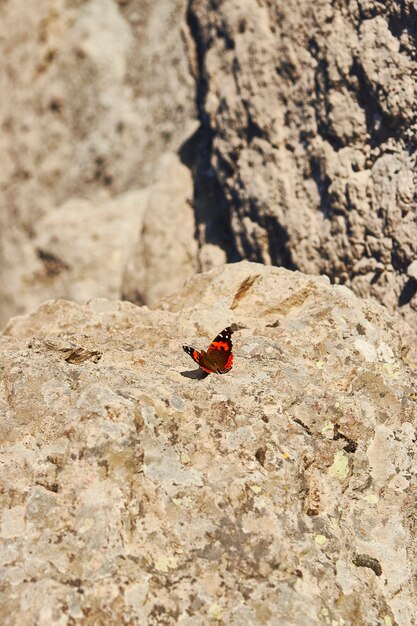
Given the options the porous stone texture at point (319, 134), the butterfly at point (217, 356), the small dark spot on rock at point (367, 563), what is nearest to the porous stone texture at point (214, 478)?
the small dark spot on rock at point (367, 563)

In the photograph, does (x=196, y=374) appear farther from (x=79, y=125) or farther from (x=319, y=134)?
(x=79, y=125)

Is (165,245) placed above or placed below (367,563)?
below

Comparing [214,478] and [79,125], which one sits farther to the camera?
[79,125]

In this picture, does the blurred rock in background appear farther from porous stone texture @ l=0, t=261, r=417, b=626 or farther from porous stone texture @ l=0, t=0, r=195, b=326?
porous stone texture @ l=0, t=261, r=417, b=626

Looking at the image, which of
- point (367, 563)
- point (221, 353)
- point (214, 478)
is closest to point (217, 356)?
point (221, 353)

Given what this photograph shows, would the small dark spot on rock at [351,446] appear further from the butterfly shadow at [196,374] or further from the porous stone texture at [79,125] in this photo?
the porous stone texture at [79,125]
